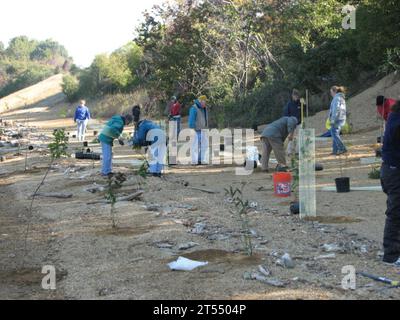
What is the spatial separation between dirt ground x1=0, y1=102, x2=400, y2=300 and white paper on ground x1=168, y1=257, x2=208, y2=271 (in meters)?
0.07

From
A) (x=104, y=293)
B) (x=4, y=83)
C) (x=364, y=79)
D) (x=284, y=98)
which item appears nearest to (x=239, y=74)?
(x=284, y=98)

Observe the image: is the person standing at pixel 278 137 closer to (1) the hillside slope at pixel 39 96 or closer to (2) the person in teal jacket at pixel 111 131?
(2) the person in teal jacket at pixel 111 131

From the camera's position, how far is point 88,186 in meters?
13.4

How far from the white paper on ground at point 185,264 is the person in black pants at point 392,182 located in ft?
6.04

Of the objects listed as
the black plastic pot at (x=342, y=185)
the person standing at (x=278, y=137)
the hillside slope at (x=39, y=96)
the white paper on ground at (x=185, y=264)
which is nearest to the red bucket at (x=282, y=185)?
the black plastic pot at (x=342, y=185)

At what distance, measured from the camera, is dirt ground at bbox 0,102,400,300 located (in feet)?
20.2

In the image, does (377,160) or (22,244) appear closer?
(22,244)

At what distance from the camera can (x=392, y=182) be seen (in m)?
6.78

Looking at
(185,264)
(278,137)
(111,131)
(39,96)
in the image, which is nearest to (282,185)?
(278,137)

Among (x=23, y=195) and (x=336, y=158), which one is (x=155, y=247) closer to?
(x=23, y=195)

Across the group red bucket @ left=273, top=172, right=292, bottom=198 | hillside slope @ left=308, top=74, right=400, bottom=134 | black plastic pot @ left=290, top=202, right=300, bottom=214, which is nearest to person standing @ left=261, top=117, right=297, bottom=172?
red bucket @ left=273, top=172, right=292, bottom=198

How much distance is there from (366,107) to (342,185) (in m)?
13.7

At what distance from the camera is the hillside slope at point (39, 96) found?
78.1 meters

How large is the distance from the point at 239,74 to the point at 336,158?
15.6 m
